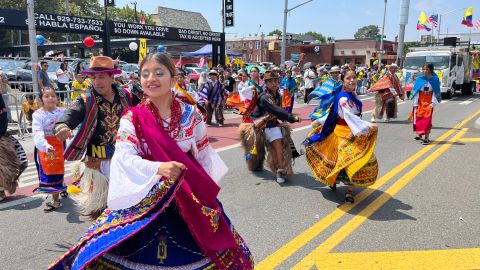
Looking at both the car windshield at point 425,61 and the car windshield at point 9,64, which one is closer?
the car windshield at point 9,64

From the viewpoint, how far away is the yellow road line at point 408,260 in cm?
367

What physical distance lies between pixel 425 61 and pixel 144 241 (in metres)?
23.3

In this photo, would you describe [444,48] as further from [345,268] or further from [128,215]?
[128,215]

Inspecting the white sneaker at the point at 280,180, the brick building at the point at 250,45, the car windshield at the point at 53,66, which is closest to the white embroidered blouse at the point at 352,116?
the white sneaker at the point at 280,180

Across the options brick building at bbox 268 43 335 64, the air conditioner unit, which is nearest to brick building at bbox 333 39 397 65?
brick building at bbox 268 43 335 64

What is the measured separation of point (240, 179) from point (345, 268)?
315 cm

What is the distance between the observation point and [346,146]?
17.4 ft

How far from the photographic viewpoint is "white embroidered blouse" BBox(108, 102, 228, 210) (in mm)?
2213

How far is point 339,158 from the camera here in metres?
5.29

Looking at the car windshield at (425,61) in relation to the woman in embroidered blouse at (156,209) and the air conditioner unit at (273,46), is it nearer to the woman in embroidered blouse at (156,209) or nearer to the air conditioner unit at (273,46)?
the woman in embroidered blouse at (156,209)

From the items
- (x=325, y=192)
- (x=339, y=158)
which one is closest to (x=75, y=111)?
(x=339, y=158)

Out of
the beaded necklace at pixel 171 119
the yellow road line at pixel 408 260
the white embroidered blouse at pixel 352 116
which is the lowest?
the yellow road line at pixel 408 260

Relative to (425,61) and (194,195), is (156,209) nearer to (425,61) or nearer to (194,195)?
(194,195)

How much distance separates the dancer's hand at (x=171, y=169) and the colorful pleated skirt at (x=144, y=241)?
0.13 metres
